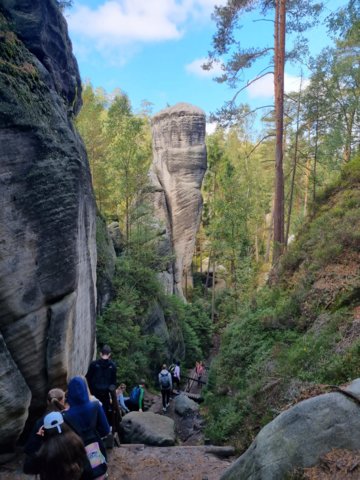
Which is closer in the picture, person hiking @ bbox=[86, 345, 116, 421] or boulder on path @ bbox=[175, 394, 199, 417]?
person hiking @ bbox=[86, 345, 116, 421]

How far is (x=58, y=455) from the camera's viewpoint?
2.61m

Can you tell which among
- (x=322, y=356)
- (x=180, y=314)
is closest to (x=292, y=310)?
(x=322, y=356)

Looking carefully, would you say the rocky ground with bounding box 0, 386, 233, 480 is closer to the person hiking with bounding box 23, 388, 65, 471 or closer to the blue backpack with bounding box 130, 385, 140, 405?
the person hiking with bounding box 23, 388, 65, 471

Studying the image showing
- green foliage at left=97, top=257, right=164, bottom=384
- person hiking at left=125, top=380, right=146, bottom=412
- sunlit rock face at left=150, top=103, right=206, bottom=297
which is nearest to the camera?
person hiking at left=125, top=380, right=146, bottom=412

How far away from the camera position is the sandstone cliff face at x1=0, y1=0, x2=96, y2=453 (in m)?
5.55

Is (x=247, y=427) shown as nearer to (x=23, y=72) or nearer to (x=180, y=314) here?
(x=23, y=72)

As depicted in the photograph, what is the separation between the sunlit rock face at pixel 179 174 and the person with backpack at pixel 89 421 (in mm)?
26976

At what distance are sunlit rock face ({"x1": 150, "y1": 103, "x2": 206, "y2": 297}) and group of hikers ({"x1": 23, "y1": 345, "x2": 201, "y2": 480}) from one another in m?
24.6

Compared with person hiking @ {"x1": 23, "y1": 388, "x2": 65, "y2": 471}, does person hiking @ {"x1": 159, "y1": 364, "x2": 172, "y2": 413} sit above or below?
below

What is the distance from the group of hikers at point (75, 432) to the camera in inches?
103

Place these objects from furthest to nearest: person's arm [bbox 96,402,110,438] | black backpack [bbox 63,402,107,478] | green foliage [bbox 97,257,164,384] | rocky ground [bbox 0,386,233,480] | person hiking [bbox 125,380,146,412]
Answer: green foliage [bbox 97,257,164,384], person hiking [bbox 125,380,146,412], rocky ground [bbox 0,386,233,480], person's arm [bbox 96,402,110,438], black backpack [bbox 63,402,107,478]

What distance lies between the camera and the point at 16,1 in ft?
24.0

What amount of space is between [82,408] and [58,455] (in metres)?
1.28

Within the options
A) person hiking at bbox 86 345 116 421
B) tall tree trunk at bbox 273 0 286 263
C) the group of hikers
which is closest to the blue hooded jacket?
the group of hikers
